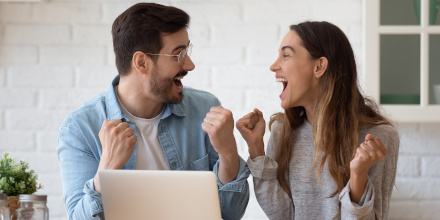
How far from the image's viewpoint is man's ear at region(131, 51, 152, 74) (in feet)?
6.73

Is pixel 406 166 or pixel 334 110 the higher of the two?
pixel 334 110

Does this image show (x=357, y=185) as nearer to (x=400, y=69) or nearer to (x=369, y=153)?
(x=369, y=153)

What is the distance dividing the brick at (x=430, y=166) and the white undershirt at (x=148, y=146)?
3.59ft

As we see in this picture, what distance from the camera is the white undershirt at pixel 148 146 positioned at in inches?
79.0

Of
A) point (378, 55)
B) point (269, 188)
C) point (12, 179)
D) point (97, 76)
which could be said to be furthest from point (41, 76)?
point (378, 55)

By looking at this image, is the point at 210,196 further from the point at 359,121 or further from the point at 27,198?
the point at 359,121

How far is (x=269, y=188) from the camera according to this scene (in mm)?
1919

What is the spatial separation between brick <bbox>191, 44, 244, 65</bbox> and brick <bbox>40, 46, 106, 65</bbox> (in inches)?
14.9

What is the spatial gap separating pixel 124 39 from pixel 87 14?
1.99 feet

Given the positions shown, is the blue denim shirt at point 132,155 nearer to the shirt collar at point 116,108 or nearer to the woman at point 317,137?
the shirt collar at point 116,108

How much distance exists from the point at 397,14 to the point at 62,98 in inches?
52.1

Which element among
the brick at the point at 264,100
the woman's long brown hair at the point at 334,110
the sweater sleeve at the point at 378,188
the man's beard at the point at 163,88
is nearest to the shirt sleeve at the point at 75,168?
the man's beard at the point at 163,88

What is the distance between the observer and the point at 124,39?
6.79ft

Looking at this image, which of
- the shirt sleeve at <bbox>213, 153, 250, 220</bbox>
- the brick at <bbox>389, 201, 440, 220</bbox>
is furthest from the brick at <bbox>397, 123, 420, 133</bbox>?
the shirt sleeve at <bbox>213, 153, 250, 220</bbox>
